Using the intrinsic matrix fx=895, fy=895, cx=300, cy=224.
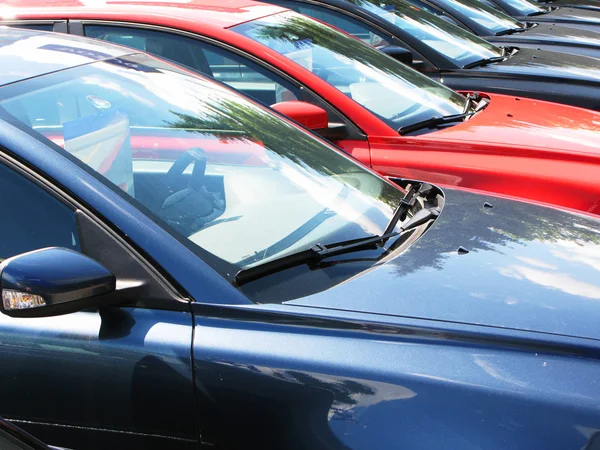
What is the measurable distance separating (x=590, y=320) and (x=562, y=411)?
1.02 ft

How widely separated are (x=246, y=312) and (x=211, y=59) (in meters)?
2.61

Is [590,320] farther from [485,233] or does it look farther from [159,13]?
[159,13]

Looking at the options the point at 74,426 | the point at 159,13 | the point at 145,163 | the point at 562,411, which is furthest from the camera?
the point at 159,13

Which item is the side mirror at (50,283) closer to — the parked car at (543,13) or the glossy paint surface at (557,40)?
the glossy paint surface at (557,40)

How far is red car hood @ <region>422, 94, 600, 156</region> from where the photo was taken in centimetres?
431

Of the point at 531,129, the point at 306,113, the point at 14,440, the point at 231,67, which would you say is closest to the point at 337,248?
the point at 14,440

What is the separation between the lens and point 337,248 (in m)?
2.51

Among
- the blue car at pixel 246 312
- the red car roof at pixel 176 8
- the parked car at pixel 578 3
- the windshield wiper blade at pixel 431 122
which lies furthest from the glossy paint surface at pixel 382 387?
the parked car at pixel 578 3

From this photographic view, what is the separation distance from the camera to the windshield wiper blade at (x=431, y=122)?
448 cm

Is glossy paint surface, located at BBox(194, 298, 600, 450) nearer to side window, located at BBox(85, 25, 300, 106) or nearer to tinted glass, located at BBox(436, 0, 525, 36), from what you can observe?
side window, located at BBox(85, 25, 300, 106)

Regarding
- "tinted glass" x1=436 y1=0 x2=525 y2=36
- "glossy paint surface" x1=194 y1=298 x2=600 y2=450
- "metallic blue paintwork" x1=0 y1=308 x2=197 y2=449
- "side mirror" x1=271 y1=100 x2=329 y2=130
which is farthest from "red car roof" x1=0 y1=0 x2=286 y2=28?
"tinted glass" x1=436 y1=0 x2=525 y2=36

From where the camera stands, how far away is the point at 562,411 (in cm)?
192

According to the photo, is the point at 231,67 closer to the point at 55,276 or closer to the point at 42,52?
the point at 42,52

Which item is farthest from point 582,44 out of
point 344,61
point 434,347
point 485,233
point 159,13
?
point 434,347
